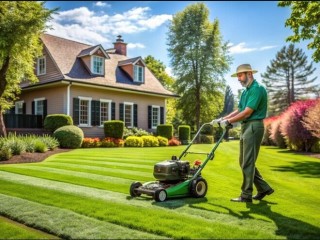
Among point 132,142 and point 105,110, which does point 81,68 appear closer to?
point 105,110

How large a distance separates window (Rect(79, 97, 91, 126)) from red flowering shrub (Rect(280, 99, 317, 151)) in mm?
12685

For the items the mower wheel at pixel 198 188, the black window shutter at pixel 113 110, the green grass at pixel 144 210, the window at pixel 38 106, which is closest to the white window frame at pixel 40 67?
the window at pixel 38 106

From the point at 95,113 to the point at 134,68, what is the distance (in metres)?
5.71

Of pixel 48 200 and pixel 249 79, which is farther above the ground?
pixel 249 79

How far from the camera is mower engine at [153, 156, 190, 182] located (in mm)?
6141

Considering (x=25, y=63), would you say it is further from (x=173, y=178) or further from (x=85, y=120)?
(x=173, y=178)

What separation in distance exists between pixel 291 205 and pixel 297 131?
15015 millimetres

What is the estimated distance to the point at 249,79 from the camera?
6.26m

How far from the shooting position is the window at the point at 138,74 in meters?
29.0

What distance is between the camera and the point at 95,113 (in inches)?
995

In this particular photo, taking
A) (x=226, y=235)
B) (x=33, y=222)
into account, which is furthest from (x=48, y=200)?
(x=226, y=235)

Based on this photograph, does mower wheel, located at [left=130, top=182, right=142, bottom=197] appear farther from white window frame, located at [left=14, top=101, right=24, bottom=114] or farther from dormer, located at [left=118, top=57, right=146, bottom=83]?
white window frame, located at [left=14, top=101, right=24, bottom=114]

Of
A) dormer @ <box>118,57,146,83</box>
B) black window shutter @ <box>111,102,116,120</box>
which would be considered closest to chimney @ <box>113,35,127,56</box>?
dormer @ <box>118,57,146,83</box>

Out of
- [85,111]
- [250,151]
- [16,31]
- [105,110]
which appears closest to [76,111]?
[85,111]
